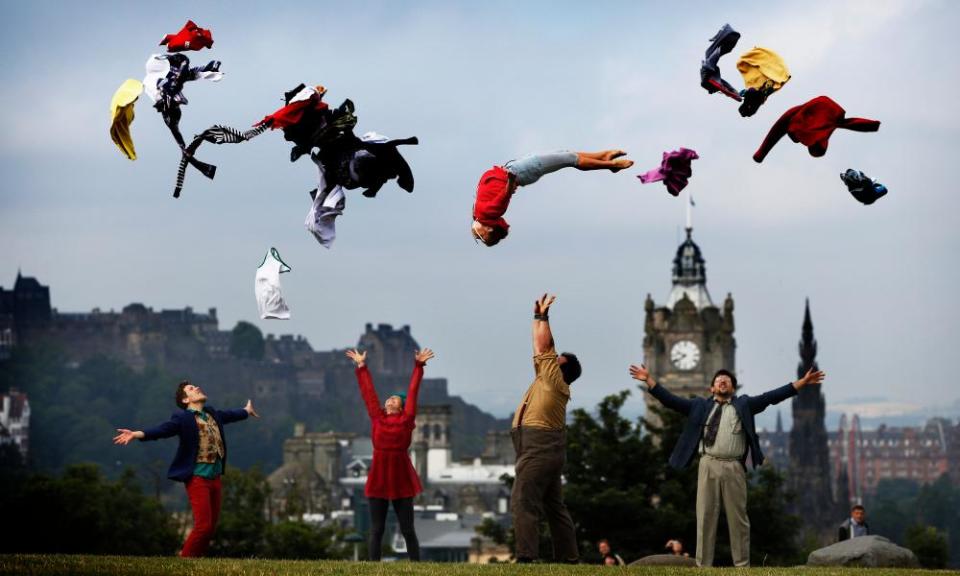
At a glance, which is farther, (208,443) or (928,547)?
(928,547)

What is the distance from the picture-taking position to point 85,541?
282 feet

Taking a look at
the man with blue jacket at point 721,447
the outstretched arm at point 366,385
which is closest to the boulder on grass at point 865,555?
the man with blue jacket at point 721,447

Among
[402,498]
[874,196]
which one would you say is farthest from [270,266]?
[874,196]

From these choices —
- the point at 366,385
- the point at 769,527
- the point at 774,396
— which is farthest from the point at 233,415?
the point at 769,527

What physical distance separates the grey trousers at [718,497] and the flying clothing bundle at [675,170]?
10.2 feet

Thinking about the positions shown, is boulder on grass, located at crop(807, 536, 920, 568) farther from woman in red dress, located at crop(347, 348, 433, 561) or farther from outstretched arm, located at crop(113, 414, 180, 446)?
outstretched arm, located at crop(113, 414, 180, 446)

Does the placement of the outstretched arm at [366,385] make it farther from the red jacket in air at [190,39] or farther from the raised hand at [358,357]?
the red jacket in air at [190,39]

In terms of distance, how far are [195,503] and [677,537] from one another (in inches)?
1646

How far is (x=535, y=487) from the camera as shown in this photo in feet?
72.4

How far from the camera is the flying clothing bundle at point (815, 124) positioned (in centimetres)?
2152

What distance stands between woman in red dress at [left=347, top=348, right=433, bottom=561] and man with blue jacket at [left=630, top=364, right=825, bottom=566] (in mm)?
2923

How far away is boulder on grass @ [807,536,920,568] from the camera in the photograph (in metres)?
24.7

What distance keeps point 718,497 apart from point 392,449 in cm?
378

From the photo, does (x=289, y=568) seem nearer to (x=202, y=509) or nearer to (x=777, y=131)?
(x=202, y=509)
